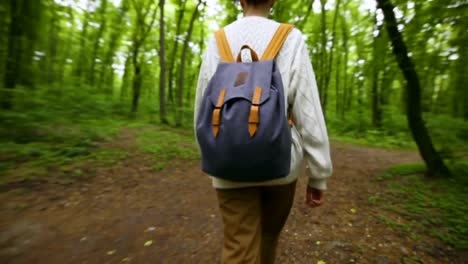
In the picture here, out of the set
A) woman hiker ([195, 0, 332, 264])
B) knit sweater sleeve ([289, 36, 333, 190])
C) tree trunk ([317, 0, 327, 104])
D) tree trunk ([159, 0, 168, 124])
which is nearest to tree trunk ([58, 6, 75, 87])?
tree trunk ([159, 0, 168, 124])

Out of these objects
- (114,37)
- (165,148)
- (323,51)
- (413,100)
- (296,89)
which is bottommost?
(165,148)

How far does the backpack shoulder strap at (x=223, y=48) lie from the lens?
51.1 inches

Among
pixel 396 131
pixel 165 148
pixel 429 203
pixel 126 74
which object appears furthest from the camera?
pixel 126 74

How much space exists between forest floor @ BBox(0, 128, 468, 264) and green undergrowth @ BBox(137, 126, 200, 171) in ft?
4.50

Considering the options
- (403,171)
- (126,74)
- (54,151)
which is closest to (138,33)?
(126,74)

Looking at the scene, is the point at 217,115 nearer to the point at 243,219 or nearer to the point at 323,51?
the point at 243,219

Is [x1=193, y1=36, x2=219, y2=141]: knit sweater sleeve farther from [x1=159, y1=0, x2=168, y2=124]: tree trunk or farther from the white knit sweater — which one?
[x1=159, y1=0, x2=168, y2=124]: tree trunk

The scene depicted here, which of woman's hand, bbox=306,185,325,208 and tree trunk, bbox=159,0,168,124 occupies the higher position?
tree trunk, bbox=159,0,168,124

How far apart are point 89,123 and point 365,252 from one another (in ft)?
21.1

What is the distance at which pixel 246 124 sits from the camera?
108cm

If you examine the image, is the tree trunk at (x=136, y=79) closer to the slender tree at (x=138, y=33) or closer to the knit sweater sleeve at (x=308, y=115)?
the slender tree at (x=138, y=33)

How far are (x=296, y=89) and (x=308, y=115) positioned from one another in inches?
5.3

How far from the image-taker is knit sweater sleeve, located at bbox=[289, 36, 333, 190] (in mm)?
1259

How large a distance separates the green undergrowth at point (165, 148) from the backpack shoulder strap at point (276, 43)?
5.08 m
